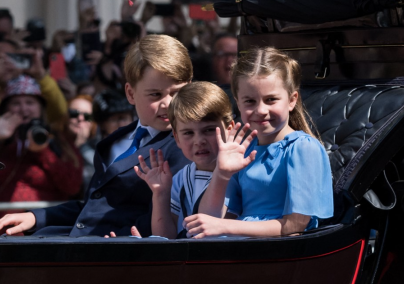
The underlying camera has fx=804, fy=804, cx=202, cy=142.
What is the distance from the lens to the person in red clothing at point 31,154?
4727mm

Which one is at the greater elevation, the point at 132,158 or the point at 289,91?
the point at 289,91

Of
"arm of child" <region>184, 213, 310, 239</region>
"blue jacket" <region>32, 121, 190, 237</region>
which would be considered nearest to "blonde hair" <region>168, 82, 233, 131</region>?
"blue jacket" <region>32, 121, 190, 237</region>

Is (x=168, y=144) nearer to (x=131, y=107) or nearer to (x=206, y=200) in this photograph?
(x=206, y=200)

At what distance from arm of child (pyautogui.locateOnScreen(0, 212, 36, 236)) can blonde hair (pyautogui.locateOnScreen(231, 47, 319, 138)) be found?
973 mm

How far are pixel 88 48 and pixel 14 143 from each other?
4.12 feet

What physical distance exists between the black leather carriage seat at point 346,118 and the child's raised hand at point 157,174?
58 cm

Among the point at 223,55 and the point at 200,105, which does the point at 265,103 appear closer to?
the point at 200,105

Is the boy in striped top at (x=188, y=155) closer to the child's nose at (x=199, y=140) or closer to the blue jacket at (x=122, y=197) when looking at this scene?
the child's nose at (x=199, y=140)

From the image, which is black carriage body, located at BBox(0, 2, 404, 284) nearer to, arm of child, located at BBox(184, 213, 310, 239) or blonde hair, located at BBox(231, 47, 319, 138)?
arm of child, located at BBox(184, 213, 310, 239)

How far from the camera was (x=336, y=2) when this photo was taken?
3072 mm

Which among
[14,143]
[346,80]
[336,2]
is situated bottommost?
[14,143]

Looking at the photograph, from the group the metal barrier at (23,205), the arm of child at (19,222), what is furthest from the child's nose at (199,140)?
the metal barrier at (23,205)

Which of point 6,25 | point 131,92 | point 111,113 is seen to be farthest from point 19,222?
point 6,25

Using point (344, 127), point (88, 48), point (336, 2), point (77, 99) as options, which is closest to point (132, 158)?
point (344, 127)
